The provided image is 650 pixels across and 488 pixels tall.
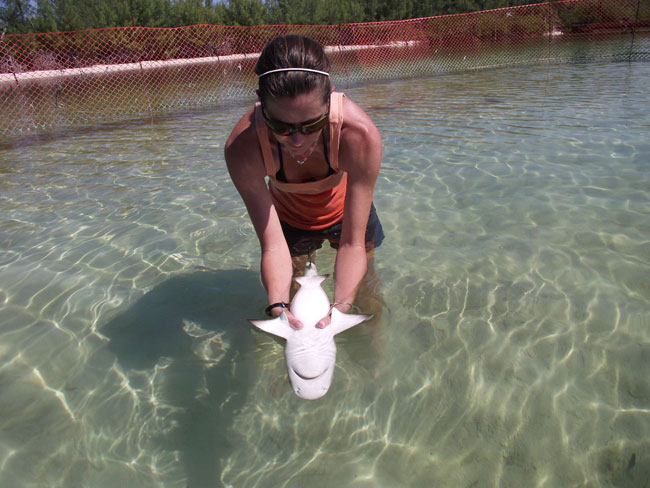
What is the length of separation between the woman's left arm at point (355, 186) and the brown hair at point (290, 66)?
473 mm

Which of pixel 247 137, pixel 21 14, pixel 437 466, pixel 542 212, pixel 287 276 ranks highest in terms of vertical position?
pixel 21 14

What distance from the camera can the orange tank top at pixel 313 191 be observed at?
7.50 ft

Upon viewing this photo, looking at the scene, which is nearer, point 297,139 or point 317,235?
point 297,139

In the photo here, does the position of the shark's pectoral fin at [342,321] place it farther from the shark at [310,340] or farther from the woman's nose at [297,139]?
the woman's nose at [297,139]

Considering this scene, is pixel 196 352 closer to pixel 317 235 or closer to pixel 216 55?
pixel 317 235

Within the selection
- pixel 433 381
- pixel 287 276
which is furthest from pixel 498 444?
pixel 287 276

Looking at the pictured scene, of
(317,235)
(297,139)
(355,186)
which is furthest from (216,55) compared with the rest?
(297,139)

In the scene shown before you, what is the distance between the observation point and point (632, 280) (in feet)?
10.9

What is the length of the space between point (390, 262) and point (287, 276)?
1.61m

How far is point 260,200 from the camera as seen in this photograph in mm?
2488

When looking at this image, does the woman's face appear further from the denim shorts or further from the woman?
the denim shorts

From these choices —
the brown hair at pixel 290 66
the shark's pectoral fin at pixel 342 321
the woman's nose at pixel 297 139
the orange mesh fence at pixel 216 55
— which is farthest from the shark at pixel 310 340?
the orange mesh fence at pixel 216 55

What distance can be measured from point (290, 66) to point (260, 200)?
87 centimetres

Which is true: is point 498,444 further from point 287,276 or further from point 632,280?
point 632,280
